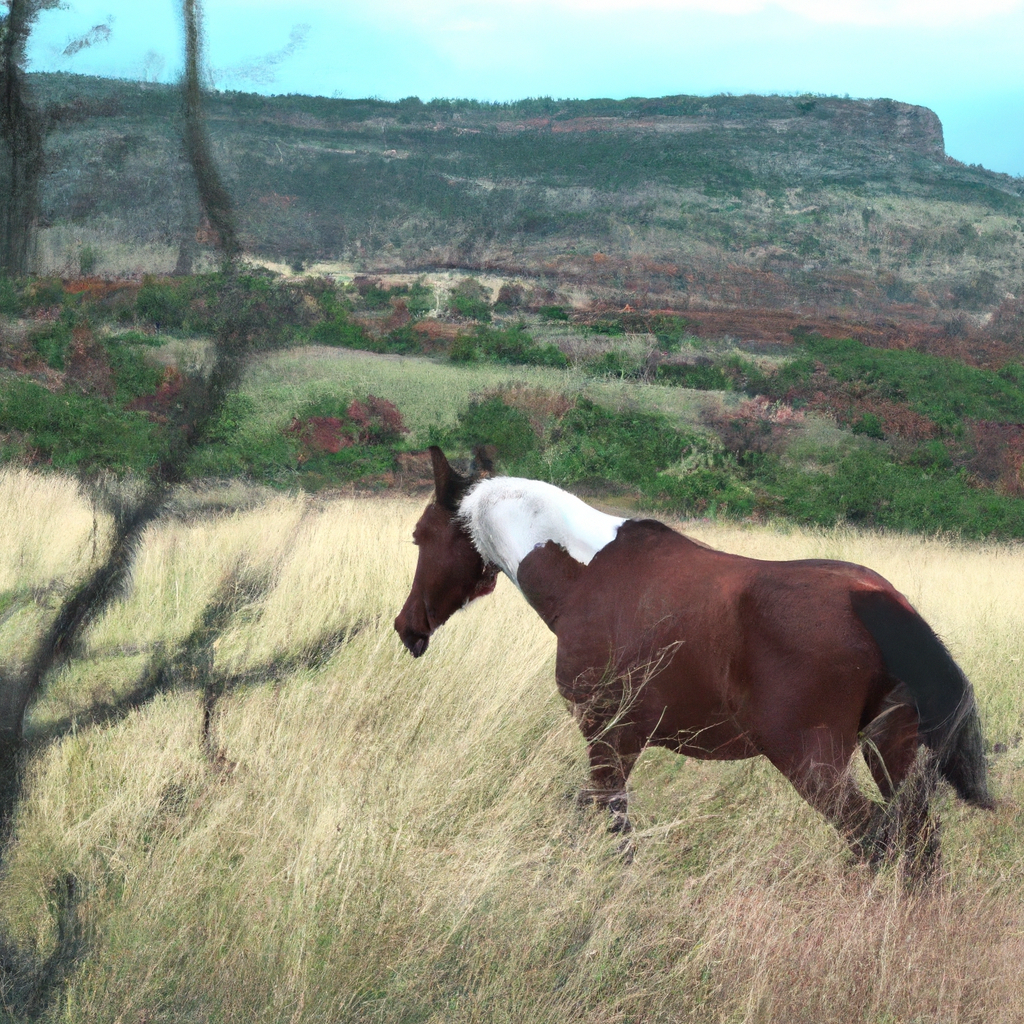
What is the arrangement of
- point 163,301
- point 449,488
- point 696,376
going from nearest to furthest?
point 163,301
point 449,488
point 696,376

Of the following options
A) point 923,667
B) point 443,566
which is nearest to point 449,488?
point 443,566

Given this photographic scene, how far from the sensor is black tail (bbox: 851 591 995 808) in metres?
2.37

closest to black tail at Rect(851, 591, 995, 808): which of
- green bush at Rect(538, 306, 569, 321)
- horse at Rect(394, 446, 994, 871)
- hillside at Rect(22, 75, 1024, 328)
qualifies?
horse at Rect(394, 446, 994, 871)

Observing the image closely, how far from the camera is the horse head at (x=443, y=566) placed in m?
3.31

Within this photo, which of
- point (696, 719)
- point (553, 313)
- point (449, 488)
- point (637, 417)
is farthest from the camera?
point (553, 313)

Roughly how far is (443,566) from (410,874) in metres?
1.22

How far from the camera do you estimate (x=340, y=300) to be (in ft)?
102

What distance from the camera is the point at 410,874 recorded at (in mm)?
2457

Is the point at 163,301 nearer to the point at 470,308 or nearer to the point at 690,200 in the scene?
the point at 470,308

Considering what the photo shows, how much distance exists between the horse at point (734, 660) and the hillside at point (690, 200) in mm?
27068

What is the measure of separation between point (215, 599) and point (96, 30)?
1.30 metres

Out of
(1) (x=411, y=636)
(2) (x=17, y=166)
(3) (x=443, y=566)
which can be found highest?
(2) (x=17, y=166)

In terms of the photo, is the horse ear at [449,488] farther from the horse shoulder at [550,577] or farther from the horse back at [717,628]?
the horse back at [717,628]

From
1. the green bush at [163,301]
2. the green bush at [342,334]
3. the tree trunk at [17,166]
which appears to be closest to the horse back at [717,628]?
the green bush at [163,301]
